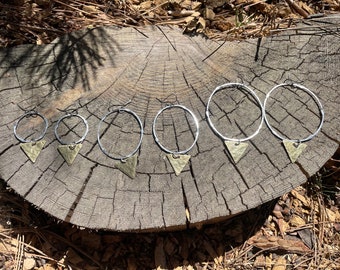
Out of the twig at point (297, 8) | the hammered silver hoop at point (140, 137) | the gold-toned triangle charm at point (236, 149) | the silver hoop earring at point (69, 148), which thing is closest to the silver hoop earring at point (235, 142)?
the gold-toned triangle charm at point (236, 149)

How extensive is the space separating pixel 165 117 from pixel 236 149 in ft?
1.34

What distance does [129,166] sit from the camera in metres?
2.30

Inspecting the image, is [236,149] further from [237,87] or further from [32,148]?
[32,148]

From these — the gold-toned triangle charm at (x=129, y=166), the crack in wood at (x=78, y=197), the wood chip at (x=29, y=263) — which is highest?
the gold-toned triangle charm at (x=129, y=166)

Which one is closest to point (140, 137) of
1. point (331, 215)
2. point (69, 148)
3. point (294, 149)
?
point (69, 148)

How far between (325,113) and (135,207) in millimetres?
1088

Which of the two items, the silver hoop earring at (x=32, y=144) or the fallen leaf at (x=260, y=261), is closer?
the silver hoop earring at (x=32, y=144)

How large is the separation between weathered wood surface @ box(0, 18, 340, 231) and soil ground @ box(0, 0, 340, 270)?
0.78 ft

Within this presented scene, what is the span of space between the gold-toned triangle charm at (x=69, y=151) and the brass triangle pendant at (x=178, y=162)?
0.48m

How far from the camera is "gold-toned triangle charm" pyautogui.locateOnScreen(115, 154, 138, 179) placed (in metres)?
2.30

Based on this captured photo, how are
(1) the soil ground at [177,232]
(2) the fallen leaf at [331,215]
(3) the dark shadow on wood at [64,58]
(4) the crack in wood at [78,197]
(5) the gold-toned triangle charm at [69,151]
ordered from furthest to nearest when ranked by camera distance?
1. (2) the fallen leaf at [331,215]
2. (1) the soil ground at [177,232]
3. (3) the dark shadow on wood at [64,58]
4. (5) the gold-toned triangle charm at [69,151]
5. (4) the crack in wood at [78,197]

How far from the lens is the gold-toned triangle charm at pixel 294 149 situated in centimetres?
231

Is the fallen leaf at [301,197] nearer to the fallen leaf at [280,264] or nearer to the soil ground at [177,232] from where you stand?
the soil ground at [177,232]

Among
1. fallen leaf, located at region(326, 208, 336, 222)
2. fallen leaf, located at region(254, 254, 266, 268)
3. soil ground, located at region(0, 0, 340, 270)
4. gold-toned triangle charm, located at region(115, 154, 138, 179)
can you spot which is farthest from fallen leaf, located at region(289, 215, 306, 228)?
gold-toned triangle charm, located at region(115, 154, 138, 179)
